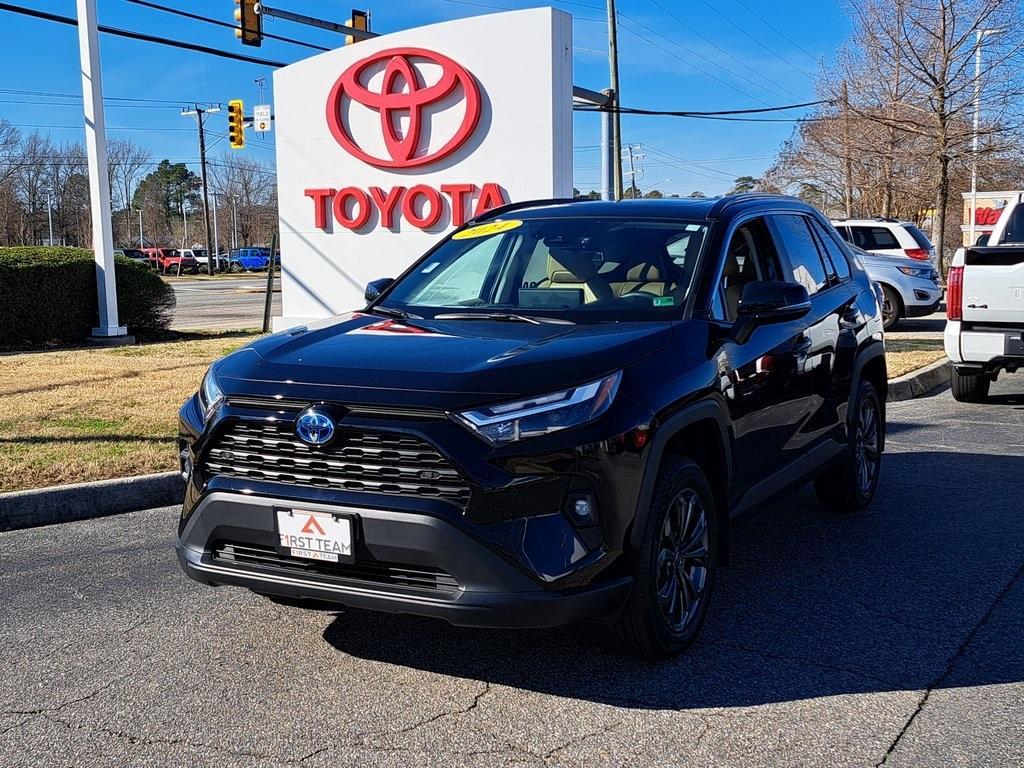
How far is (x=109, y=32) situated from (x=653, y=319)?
18.6 m

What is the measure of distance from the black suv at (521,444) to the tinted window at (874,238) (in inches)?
611

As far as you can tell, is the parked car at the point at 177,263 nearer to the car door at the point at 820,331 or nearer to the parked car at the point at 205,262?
the parked car at the point at 205,262

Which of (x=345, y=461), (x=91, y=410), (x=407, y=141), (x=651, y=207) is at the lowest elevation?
(x=91, y=410)

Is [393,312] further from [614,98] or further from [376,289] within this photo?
[614,98]

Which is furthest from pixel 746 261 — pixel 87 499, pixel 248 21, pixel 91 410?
pixel 248 21

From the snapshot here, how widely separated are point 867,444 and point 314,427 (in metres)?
4.09

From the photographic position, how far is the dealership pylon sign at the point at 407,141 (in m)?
13.5

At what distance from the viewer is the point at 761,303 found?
4.66 m

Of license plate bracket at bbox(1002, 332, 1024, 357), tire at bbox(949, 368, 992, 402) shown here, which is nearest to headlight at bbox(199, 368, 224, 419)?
license plate bracket at bbox(1002, 332, 1024, 357)

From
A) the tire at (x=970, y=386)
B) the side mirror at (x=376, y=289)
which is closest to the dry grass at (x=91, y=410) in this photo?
the side mirror at (x=376, y=289)

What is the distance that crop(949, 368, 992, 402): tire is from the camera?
35.9 ft

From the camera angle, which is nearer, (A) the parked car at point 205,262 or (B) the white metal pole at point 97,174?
(B) the white metal pole at point 97,174

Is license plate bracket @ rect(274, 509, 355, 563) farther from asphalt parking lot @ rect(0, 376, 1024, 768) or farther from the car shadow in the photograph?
the car shadow

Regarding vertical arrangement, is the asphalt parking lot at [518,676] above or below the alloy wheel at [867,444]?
below
